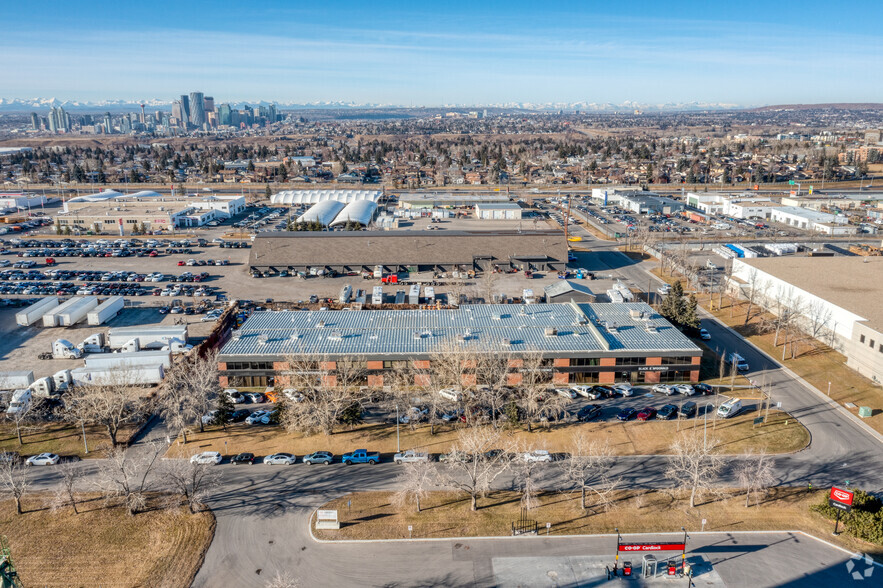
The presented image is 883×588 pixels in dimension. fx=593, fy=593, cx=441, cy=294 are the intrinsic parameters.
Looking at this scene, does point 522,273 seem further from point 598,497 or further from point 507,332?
point 598,497

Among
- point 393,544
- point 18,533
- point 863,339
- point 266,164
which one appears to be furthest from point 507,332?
point 266,164

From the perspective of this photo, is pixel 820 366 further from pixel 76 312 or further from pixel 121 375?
pixel 76 312

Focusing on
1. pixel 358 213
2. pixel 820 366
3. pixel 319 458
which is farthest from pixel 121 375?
pixel 358 213

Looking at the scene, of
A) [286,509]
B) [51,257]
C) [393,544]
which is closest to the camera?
[393,544]

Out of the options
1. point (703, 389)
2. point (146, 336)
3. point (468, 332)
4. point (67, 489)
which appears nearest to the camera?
point (67, 489)

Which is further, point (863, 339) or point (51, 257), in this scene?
point (51, 257)

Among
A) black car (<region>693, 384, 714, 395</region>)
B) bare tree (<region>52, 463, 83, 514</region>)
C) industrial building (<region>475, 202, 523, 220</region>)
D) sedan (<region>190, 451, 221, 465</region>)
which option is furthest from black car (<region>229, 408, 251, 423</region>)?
industrial building (<region>475, 202, 523, 220</region>)
